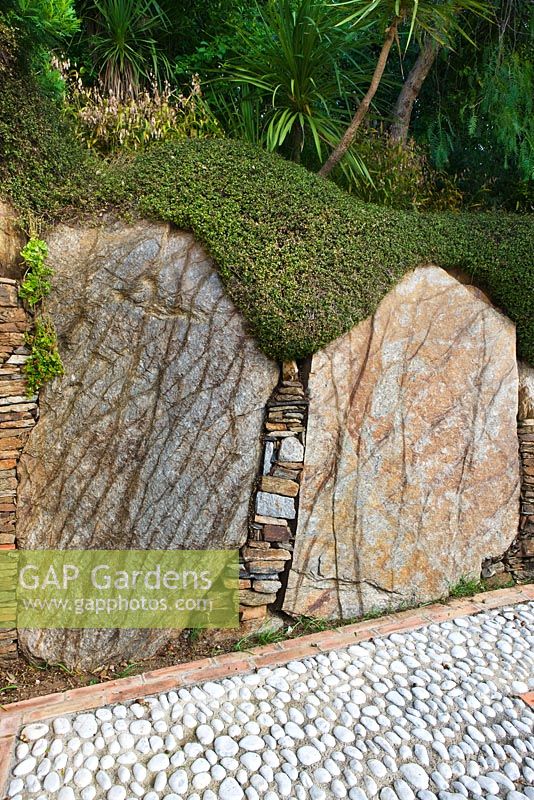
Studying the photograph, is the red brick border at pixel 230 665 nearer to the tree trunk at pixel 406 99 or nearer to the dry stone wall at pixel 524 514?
the dry stone wall at pixel 524 514

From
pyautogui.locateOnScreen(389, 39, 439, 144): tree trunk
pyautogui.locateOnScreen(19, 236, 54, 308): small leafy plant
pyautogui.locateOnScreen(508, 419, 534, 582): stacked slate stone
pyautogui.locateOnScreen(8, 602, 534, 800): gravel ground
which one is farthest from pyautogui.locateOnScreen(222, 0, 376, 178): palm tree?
pyautogui.locateOnScreen(8, 602, 534, 800): gravel ground

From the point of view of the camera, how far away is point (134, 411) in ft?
10.5

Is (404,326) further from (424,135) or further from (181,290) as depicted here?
(424,135)

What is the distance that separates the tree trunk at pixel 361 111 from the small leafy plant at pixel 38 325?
2099 millimetres

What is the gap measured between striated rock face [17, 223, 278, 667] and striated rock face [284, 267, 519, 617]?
586mm

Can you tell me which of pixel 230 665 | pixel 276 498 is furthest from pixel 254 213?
pixel 230 665

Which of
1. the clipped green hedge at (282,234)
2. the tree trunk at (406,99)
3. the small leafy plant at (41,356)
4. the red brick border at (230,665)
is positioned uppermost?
the tree trunk at (406,99)

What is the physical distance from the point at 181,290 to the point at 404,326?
147cm

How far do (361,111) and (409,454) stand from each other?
2431 millimetres

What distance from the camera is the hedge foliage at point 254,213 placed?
317 cm

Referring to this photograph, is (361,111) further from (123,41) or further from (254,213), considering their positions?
(123,41)

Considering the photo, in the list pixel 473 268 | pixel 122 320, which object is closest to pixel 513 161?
pixel 473 268

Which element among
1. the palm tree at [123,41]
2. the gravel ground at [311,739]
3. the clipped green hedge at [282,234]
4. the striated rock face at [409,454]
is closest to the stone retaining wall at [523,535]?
the striated rock face at [409,454]

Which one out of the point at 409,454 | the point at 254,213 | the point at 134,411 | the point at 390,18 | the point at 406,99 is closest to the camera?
the point at 134,411
